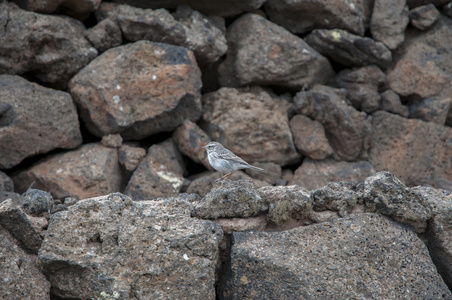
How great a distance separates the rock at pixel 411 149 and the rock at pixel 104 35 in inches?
169

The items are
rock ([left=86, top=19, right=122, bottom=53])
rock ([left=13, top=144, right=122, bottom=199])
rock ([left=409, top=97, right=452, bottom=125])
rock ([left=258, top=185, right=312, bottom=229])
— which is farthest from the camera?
rock ([left=409, top=97, right=452, bottom=125])

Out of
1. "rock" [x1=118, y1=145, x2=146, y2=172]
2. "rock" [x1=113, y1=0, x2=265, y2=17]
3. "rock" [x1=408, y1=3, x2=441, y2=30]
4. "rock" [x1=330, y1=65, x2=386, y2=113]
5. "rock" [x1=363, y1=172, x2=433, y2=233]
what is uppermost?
"rock" [x1=408, y1=3, x2=441, y2=30]

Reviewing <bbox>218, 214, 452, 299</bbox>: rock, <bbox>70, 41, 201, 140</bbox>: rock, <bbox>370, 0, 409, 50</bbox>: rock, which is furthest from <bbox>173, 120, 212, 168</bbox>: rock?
<bbox>370, 0, 409, 50</bbox>: rock

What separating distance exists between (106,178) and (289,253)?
3211 mm

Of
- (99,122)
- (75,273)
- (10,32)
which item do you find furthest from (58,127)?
(75,273)

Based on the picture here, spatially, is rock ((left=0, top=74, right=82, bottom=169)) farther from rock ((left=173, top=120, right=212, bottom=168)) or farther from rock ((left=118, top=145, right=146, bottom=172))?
rock ((left=173, top=120, right=212, bottom=168))

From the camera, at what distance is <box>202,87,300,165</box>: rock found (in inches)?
302

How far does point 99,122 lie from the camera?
7199mm

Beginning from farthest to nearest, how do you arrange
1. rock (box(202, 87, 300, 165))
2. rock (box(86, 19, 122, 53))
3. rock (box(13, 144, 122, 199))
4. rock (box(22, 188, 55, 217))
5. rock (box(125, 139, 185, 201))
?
rock (box(202, 87, 300, 165)) < rock (box(86, 19, 122, 53)) < rock (box(125, 139, 185, 201)) < rock (box(13, 144, 122, 199)) < rock (box(22, 188, 55, 217))

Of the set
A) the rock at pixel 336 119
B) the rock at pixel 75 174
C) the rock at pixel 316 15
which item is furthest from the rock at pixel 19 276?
the rock at pixel 316 15

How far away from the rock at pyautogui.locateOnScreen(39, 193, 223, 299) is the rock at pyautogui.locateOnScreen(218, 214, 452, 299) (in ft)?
1.02

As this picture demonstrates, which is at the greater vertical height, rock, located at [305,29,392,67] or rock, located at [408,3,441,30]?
rock, located at [408,3,441,30]

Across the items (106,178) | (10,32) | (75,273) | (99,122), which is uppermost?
(10,32)

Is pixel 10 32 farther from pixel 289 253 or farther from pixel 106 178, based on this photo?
pixel 289 253
